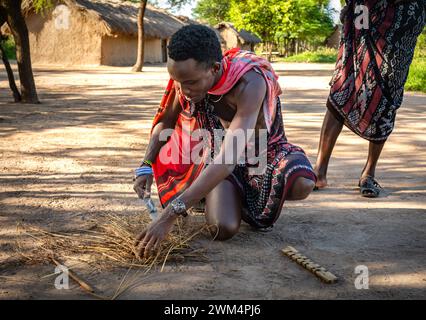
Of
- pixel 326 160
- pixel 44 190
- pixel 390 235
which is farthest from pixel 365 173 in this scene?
pixel 44 190

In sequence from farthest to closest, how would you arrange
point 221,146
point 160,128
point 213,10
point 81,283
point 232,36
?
point 213,10 < point 232,36 < point 160,128 < point 221,146 < point 81,283

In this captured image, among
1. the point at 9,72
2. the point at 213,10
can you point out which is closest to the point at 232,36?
the point at 213,10

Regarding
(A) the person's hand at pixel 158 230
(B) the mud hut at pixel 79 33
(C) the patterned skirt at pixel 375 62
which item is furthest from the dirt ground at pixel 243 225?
(B) the mud hut at pixel 79 33

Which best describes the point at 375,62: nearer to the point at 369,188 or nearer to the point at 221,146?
the point at 369,188

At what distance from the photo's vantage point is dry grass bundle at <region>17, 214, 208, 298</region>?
2037 millimetres

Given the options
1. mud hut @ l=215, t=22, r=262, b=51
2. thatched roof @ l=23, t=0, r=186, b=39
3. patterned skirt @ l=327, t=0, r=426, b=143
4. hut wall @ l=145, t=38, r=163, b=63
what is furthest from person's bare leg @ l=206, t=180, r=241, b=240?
mud hut @ l=215, t=22, r=262, b=51

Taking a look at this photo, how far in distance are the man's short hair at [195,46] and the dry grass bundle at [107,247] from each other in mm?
851

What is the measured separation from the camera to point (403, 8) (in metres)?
3.10

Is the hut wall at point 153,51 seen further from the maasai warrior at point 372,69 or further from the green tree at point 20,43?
the maasai warrior at point 372,69

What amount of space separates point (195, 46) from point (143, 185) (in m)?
0.89

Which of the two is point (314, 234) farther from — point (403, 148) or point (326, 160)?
point (403, 148)

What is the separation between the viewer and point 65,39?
19.4 metres

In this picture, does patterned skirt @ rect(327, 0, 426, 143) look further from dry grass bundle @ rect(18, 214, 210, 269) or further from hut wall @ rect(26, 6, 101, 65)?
hut wall @ rect(26, 6, 101, 65)

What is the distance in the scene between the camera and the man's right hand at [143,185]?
2.44 metres
